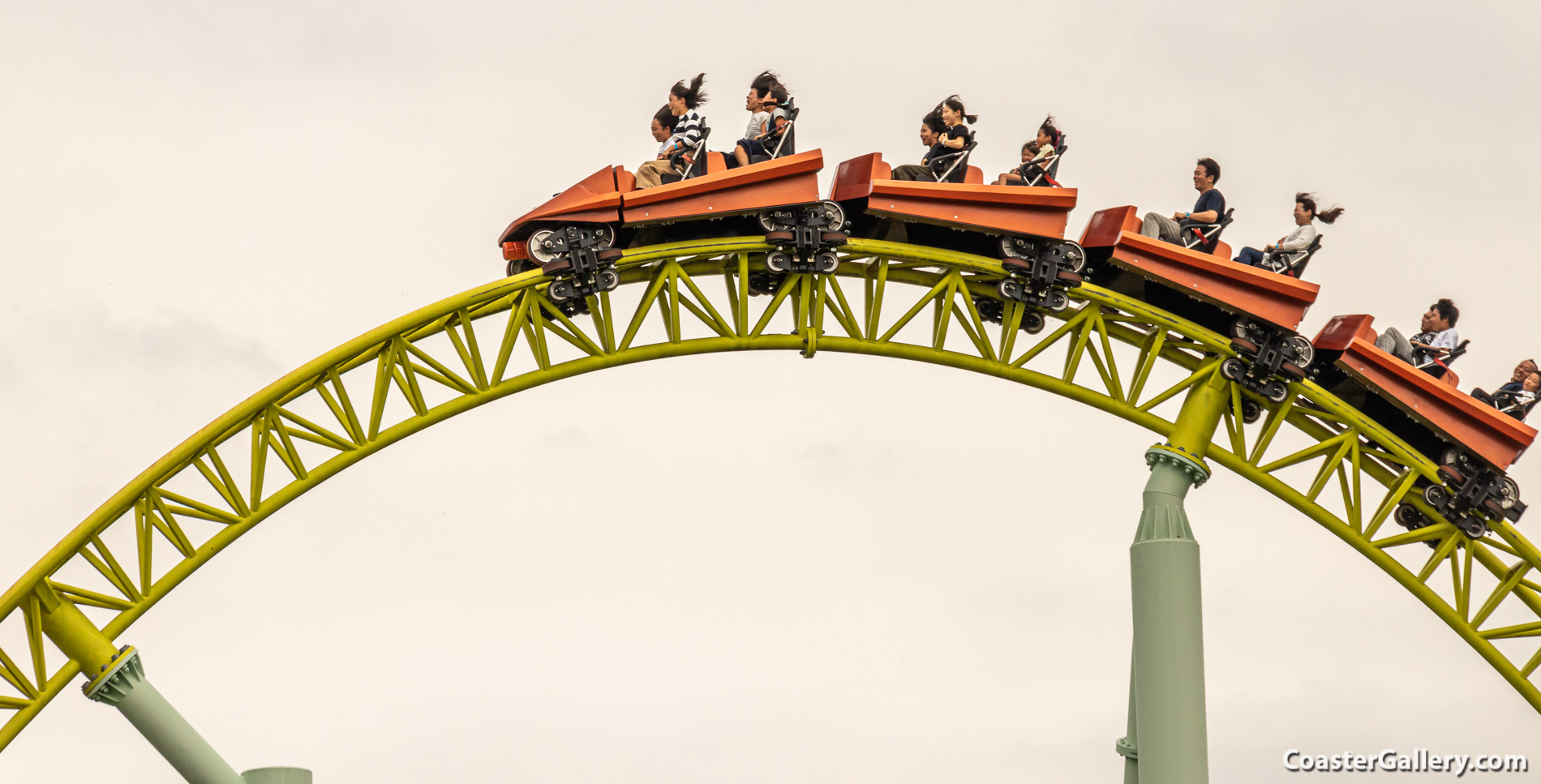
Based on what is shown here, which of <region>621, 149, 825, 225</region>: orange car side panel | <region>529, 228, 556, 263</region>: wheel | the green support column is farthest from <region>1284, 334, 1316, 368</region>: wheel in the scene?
the green support column

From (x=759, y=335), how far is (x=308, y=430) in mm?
3013

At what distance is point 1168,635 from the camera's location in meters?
10.4

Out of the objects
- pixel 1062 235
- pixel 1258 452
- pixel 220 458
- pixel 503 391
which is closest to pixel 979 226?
pixel 1062 235

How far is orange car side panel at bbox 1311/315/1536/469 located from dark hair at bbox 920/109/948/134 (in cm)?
299

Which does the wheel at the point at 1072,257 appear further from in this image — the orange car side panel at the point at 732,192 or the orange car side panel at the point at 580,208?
the orange car side panel at the point at 580,208

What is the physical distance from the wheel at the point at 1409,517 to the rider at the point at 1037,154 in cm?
358

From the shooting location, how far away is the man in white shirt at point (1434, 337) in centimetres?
1197

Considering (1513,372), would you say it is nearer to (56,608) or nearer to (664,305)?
(664,305)

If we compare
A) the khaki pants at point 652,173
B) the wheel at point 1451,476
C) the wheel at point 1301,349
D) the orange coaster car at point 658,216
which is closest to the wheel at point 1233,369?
the wheel at point 1301,349

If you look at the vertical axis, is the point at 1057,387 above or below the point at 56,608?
above

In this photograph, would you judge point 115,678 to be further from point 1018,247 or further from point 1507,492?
point 1507,492

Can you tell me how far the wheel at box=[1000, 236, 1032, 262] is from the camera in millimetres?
11469

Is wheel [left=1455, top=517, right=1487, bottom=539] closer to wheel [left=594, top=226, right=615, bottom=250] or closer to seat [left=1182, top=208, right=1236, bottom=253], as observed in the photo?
seat [left=1182, top=208, right=1236, bottom=253]

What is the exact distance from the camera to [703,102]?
1173 centimetres
